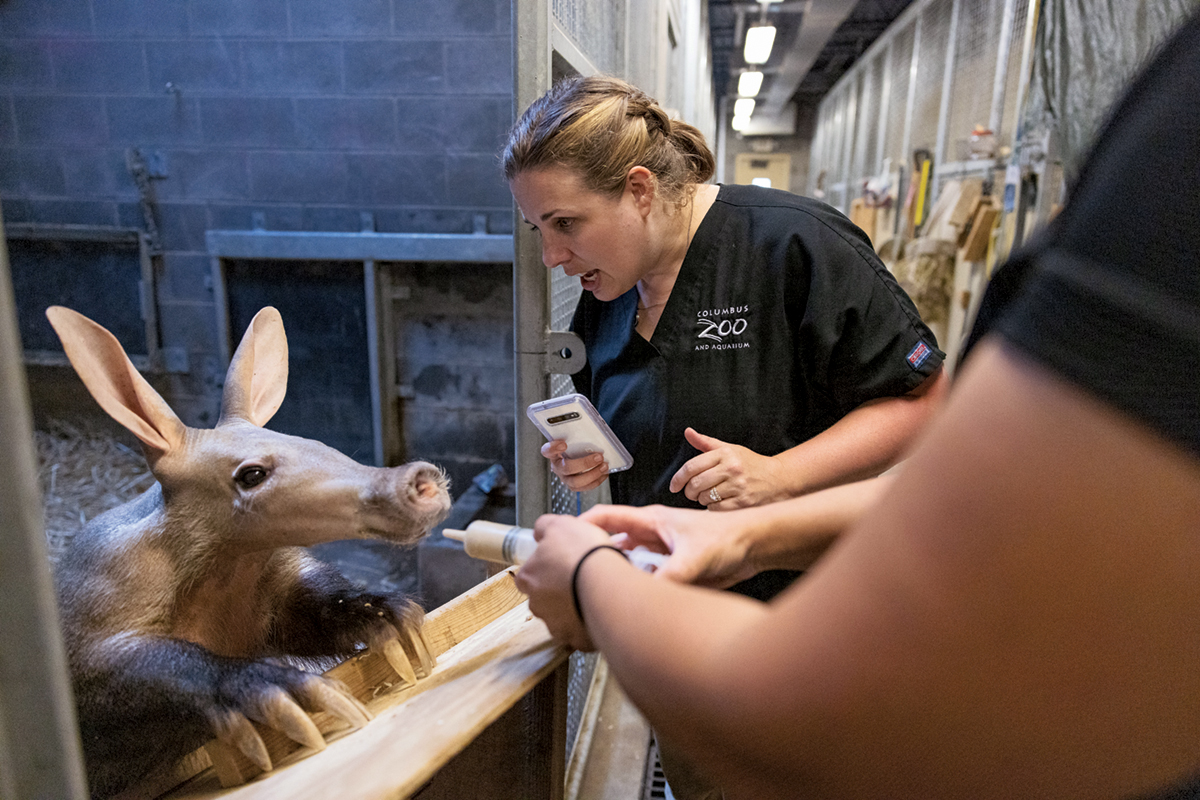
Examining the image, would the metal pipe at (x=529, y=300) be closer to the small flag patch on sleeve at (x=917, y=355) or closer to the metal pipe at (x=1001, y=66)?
the small flag patch on sleeve at (x=917, y=355)

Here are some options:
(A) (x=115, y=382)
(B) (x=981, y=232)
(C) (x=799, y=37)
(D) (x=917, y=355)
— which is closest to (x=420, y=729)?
(A) (x=115, y=382)

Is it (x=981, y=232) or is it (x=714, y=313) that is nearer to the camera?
(x=714, y=313)

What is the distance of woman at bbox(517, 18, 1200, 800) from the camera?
41cm

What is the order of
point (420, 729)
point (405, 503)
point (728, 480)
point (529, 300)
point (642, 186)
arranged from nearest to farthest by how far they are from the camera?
1. point (420, 729)
2. point (405, 503)
3. point (728, 480)
4. point (642, 186)
5. point (529, 300)

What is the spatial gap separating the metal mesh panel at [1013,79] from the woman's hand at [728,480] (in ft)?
13.6

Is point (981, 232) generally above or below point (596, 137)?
below

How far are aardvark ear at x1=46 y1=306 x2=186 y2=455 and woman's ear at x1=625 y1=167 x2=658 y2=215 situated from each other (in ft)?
2.81

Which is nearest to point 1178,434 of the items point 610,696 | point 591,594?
point 591,594

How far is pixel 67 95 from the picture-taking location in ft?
12.6

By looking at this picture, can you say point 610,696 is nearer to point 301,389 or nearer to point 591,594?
point 301,389

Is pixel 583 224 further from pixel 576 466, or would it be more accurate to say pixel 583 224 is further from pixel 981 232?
pixel 981 232

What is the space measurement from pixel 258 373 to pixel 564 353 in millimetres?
687

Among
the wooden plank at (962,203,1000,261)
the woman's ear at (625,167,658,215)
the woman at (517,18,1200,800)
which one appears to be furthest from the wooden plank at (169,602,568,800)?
the wooden plank at (962,203,1000,261)

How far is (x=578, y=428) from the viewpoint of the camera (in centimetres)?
142
